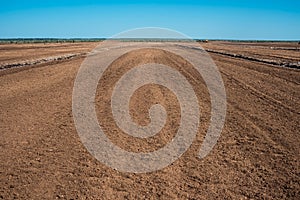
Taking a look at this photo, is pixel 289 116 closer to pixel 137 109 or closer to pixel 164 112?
pixel 164 112

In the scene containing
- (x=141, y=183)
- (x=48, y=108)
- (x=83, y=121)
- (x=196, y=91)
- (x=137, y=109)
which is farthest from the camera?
(x=196, y=91)

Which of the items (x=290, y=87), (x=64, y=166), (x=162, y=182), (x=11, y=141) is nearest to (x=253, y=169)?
(x=162, y=182)

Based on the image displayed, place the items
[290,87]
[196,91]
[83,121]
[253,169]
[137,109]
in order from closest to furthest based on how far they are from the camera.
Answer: [253,169] < [83,121] < [137,109] < [196,91] < [290,87]

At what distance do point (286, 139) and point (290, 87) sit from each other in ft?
20.1

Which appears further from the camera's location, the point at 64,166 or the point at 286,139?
the point at 286,139

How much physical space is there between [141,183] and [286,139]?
3.51 meters

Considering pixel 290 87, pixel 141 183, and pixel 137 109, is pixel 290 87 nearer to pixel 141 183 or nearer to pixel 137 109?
pixel 137 109

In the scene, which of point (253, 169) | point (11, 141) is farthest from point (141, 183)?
point (11, 141)

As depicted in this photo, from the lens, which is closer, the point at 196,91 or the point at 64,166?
the point at 64,166

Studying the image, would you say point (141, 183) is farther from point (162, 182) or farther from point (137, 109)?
A: point (137, 109)

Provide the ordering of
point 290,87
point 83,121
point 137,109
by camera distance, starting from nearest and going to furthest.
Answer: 1. point 83,121
2. point 137,109
3. point 290,87

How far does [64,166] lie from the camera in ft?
19.9

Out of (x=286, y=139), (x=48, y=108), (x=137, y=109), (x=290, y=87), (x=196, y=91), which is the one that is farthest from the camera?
(x=290, y=87)

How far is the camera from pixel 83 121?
28.6ft
